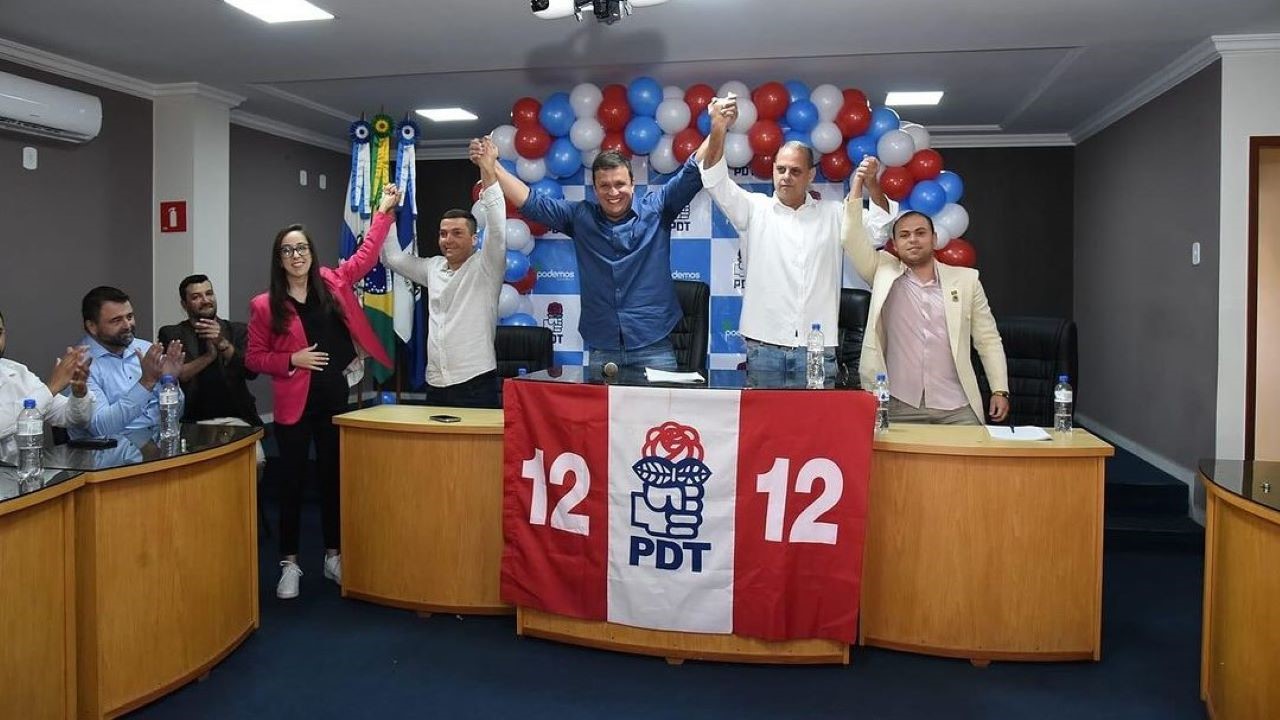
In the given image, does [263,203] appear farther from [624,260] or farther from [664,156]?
[624,260]

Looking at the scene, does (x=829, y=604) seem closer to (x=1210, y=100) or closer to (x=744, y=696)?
(x=744, y=696)

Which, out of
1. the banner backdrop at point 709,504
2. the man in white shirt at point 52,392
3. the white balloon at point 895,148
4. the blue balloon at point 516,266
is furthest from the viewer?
the blue balloon at point 516,266

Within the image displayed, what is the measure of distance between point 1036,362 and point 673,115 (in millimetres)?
2671

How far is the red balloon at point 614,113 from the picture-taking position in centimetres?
592

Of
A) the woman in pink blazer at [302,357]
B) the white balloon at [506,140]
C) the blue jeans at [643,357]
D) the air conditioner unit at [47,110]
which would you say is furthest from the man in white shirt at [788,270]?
the air conditioner unit at [47,110]

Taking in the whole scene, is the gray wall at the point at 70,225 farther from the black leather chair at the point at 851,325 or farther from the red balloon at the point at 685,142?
the black leather chair at the point at 851,325

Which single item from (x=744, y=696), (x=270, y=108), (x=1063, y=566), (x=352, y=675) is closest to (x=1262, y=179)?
(x=1063, y=566)

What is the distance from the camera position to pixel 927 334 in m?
3.53

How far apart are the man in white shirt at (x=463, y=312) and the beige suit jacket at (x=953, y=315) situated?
1.46 metres

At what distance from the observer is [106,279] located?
6.14 m

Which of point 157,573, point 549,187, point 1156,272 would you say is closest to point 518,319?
point 549,187

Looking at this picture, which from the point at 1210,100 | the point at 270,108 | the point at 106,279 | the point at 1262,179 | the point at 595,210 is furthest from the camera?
the point at 270,108

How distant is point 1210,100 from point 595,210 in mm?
3877

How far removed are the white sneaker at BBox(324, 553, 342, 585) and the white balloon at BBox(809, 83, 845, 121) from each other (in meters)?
3.97
